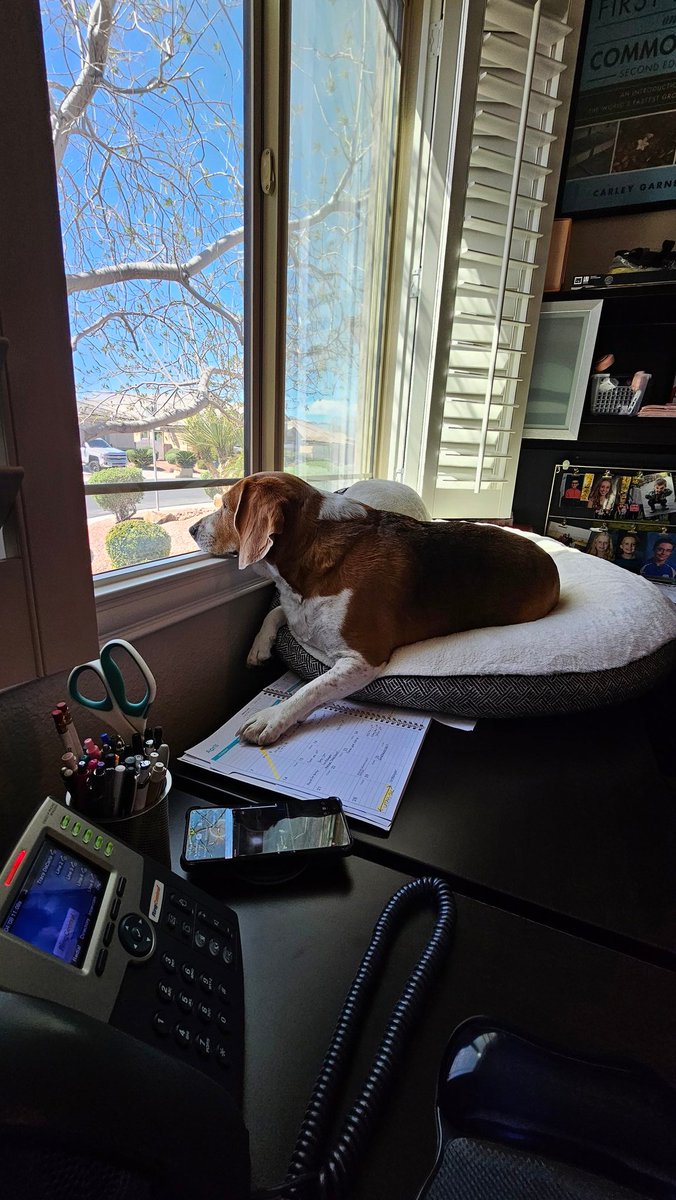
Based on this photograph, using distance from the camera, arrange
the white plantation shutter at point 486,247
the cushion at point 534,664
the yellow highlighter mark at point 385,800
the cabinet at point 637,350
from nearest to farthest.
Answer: the yellow highlighter mark at point 385,800, the cushion at point 534,664, the white plantation shutter at point 486,247, the cabinet at point 637,350

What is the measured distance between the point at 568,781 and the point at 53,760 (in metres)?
0.77

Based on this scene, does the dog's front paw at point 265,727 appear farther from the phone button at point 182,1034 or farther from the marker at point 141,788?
the phone button at point 182,1034

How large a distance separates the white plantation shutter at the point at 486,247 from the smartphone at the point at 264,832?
5.03ft

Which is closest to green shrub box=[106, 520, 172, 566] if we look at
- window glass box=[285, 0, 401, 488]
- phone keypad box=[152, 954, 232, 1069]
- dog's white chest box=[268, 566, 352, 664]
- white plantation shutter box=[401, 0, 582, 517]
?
dog's white chest box=[268, 566, 352, 664]

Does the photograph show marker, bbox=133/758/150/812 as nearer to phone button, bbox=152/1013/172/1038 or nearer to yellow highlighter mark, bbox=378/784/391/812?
phone button, bbox=152/1013/172/1038

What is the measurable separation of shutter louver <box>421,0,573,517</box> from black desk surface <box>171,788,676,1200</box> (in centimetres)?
165

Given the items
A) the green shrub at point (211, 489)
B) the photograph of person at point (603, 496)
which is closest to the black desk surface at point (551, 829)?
the green shrub at point (211, 489)

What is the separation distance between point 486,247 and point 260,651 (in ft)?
5.44

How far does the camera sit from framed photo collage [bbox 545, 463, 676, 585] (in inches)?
80.4

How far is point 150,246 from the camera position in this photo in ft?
2.89

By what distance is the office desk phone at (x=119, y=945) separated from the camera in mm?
325

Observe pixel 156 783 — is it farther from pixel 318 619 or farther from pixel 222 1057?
pixel 318 619

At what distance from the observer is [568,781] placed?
2.73 ft

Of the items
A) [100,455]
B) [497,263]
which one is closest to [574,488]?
[497,263]
